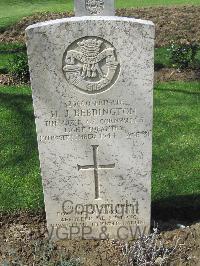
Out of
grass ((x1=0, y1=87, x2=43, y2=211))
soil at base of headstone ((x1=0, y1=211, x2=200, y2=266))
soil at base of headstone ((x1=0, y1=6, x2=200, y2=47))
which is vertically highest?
soil at base of headstone ((x1=0, y1=6, x2=200, y2=47))

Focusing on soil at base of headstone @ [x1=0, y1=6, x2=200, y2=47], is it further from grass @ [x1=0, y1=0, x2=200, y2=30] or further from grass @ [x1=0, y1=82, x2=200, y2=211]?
grass @ [x1=0, y1=82, x2=200, y2=211]

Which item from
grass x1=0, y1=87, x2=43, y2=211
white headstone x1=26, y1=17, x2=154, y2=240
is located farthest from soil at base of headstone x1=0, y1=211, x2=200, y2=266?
grass x1=0, y1=87, x2=43, y2=211

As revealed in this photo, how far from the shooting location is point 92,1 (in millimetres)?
9906

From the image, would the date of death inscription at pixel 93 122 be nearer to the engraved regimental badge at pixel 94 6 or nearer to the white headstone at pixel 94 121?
the white headstone at pixel 94 121

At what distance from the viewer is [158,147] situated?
6719 millimetres

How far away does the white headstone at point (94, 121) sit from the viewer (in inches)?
151

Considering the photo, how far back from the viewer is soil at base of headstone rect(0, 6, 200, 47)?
1148 centimetres

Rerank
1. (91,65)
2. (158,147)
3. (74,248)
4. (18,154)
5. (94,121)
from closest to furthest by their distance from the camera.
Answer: (91,65), (94,121), (74,248), (18,154), (158,147)

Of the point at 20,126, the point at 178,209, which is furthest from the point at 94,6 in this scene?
the point at 178,209

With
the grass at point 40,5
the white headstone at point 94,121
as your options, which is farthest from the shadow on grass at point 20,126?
the grass at point 40,5

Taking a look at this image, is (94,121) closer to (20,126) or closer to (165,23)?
(20,126)

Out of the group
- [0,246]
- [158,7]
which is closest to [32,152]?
[0,246]

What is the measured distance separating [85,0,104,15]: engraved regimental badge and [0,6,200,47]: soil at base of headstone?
1.84 meters

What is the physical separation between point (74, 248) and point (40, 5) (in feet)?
45.2
